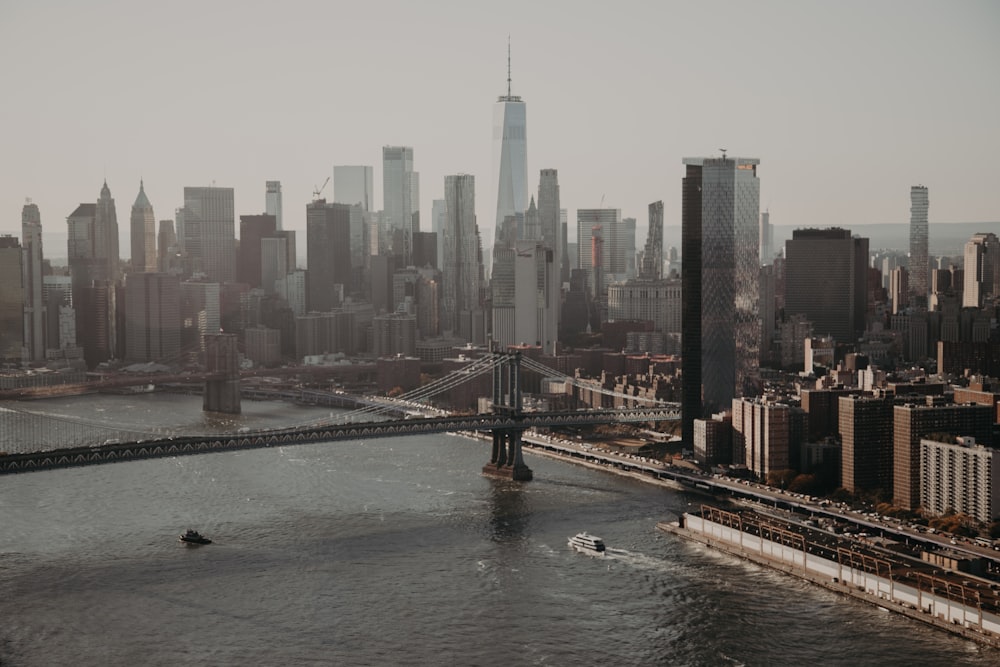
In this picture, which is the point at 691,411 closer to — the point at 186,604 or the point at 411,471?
the point at 411,471

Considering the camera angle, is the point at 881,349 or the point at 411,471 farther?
the point at 881,349

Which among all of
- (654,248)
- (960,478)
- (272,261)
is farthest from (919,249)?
(960,478)

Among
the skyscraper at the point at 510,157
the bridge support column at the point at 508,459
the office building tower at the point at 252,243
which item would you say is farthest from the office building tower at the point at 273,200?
the bridge support column at the point at 508,459

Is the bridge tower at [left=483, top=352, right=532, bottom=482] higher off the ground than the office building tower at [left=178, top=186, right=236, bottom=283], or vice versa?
the office building tower at [left=178, top=186, right=236, bottom=283]

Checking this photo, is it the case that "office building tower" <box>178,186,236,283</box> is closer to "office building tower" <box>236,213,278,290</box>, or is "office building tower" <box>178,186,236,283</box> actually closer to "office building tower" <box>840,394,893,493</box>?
"office building tower" <box>236,213,278,290</box>

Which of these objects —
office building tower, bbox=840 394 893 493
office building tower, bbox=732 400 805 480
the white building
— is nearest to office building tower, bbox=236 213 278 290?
office building tower, bbox=732 400 805 480

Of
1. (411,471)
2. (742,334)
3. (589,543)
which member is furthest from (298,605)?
(742,334)
